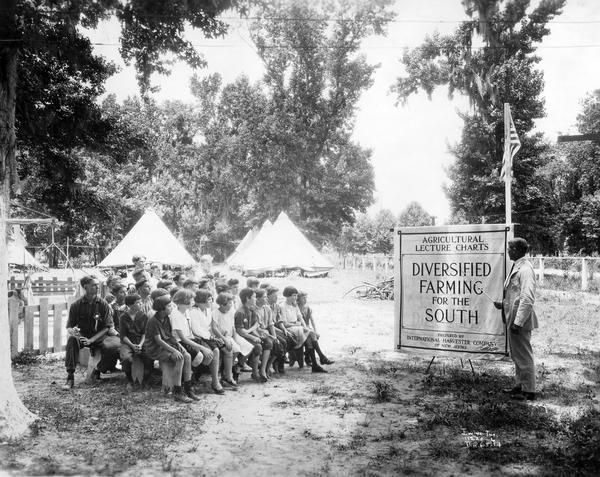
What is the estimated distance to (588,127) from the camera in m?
29.0

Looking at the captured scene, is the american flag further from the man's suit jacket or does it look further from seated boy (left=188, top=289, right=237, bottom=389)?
seated boy (left=188, top=289, right=237, bottom=389)

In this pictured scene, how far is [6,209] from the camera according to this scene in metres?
5.57

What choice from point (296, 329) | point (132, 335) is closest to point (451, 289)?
point (296, 329)

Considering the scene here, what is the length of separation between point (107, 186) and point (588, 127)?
3363cm

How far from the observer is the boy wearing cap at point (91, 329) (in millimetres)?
6797

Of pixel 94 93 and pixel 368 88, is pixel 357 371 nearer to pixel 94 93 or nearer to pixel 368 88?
pixel 94 93

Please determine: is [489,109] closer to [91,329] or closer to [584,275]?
[584,275]

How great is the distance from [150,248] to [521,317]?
13734 mm

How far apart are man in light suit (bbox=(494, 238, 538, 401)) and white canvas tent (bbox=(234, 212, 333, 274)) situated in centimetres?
1441

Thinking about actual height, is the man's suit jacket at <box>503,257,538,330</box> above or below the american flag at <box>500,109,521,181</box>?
below

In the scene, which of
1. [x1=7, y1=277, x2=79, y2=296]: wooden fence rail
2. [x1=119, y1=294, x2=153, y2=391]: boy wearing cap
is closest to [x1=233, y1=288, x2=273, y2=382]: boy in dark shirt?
[x1=119, y1=294, x2=153, y2=391]: boy wearing cap

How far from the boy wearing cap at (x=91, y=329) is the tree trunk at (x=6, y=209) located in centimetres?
155

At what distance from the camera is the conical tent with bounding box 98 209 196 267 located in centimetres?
1712

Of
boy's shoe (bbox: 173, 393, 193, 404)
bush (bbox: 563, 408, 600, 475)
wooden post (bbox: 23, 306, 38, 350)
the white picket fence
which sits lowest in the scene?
boy's shoe (bbox: 173, 393, 193, 404)
